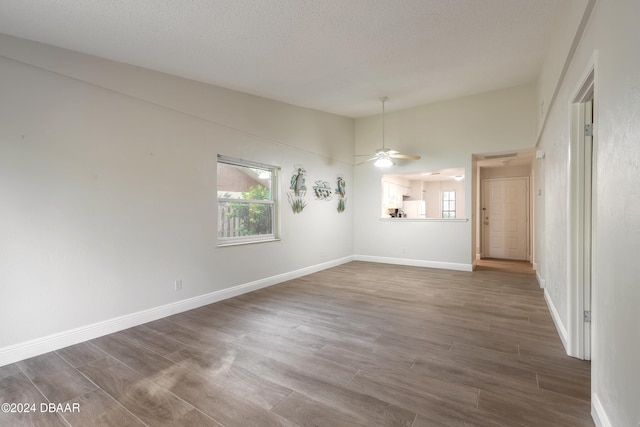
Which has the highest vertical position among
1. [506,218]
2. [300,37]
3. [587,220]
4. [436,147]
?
[300,37]

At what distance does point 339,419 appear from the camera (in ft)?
5.97

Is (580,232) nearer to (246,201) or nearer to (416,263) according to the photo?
(246,201)

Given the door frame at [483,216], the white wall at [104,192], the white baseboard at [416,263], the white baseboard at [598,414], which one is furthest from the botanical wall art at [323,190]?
the white baseboard at [598,414]

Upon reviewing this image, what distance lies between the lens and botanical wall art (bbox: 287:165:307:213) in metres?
5.54

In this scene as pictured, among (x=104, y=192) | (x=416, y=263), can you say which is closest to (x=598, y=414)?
(x=104, y=192)

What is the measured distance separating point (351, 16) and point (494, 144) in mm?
4191

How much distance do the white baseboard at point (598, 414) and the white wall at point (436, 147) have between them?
4.44 m

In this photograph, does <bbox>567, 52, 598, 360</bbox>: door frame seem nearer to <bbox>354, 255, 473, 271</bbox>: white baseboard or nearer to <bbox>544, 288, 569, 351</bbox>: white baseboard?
<bbox>544, 288, 569, 351</bbox>: white baseboard

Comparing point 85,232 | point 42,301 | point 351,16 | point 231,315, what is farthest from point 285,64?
point 42,301

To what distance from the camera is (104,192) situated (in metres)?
3.11

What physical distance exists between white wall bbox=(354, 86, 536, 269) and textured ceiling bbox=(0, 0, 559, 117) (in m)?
1.03

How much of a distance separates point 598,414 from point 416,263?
491cm

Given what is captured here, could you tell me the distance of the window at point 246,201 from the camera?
4427mm

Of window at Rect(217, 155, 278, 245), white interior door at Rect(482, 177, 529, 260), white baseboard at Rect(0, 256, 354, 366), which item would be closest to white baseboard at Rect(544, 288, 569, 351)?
white baseboard at Rect(0, 256, 354, 366)
